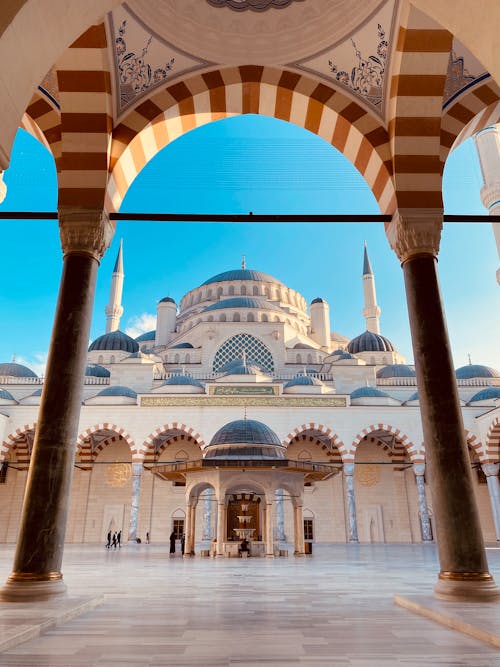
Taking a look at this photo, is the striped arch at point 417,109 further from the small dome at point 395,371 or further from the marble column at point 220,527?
the small dome at point 395,371

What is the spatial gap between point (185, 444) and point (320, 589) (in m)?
17.1

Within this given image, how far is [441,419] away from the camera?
3949mm

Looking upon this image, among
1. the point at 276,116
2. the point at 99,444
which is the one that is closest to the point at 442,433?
the point at 276,116

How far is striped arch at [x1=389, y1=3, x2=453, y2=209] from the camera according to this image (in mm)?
4500

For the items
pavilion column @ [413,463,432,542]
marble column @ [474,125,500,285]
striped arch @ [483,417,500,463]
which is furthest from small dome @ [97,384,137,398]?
marble column @ [474,125,500,285]

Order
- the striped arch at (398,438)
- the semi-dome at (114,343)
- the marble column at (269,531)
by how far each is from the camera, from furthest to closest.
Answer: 1. the semi-dome at (114,343)
2. the striped arch at (398,438)
3. the marble column at (269,531)

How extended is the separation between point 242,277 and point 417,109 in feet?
89.8

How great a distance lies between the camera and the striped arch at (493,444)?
18.3 m

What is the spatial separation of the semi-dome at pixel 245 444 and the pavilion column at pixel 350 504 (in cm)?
823

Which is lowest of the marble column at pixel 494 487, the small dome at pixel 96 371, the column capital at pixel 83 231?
the marble column at pixel 494 487

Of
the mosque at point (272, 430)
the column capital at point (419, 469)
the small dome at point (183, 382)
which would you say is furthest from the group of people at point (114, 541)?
the column capital at point (419, 469)

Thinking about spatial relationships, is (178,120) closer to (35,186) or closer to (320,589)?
(35,186)

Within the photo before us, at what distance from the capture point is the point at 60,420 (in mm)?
3869

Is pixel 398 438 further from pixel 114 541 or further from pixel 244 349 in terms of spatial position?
pixel 114 541
